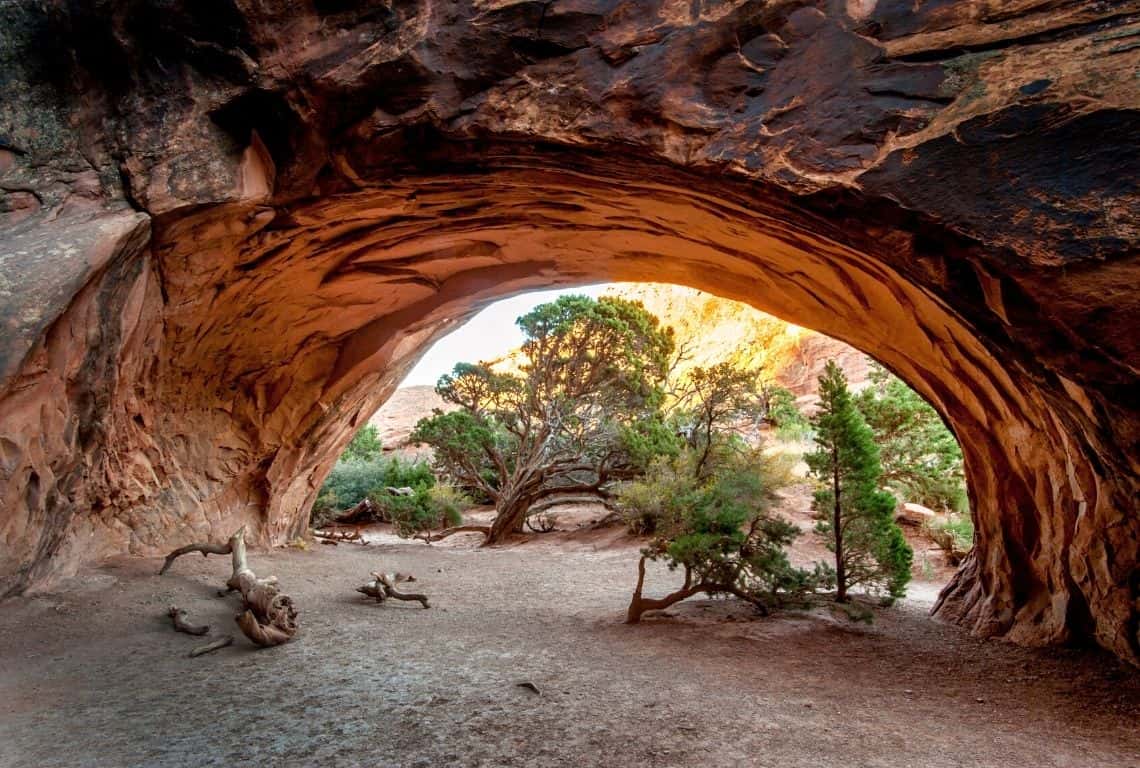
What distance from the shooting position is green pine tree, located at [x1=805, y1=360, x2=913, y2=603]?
6.63 m

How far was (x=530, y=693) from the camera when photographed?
431cm

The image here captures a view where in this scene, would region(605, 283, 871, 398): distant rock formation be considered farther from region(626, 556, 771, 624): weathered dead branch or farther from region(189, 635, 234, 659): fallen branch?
region(189, 635, 234, 659): fallen branch

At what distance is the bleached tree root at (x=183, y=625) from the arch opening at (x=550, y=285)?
4.20ft

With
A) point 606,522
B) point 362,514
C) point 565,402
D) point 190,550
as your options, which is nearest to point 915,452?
point 606,522

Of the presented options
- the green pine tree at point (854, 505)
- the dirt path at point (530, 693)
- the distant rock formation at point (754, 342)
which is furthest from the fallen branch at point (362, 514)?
the green pine tree at point (854, 505)

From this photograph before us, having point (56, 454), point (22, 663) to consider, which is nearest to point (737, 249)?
point (56, 454)

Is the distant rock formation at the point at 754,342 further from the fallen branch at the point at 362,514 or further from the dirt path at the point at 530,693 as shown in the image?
the dirt path at the point at 530,693

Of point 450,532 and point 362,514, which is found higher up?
point 450,532

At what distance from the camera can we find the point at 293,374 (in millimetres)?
9562

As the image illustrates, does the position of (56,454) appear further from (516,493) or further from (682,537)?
(516,493)

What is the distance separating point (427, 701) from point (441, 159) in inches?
164

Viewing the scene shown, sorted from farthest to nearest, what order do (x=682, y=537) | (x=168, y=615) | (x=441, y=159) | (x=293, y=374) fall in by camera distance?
(x=293, y=374) < (x=682, y=537) < (x=168, y=615) < (x=441, y=159)

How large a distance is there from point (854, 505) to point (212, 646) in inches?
255

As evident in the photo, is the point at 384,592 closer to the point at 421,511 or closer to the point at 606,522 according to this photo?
the point at 606,522
